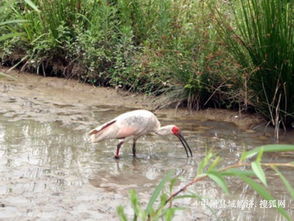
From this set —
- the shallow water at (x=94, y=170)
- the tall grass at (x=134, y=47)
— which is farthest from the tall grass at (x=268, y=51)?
→ the shallow water at (x=94, y=170)

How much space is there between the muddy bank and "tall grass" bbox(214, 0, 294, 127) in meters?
0.43

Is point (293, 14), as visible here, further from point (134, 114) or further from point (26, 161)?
point (26, 161)

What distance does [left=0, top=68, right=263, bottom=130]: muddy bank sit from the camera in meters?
7.65

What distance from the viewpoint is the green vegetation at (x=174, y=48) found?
22.4ft

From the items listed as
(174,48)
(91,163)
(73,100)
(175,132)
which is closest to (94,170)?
(91,163)

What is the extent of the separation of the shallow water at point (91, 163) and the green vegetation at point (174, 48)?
1.27 feet

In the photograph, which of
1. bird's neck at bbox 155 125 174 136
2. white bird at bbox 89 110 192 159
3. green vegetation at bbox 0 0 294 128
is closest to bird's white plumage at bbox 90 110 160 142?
white bird at bbox 89 110 192 159

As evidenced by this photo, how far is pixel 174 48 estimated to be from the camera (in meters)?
7.96

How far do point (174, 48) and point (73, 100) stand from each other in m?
1.42

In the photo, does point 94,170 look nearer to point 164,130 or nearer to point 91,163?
point 91,163

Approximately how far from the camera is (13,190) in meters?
5.02

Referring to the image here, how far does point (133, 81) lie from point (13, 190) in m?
3.80

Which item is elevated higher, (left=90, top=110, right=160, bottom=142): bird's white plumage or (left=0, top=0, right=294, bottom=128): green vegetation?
(left=0, top=0, right=294, bottom=128): green vegetation

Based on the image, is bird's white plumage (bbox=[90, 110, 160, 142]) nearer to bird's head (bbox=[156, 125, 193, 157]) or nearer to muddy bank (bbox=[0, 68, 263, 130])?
bird's head (bbox=[156, 125, 193, 157])
